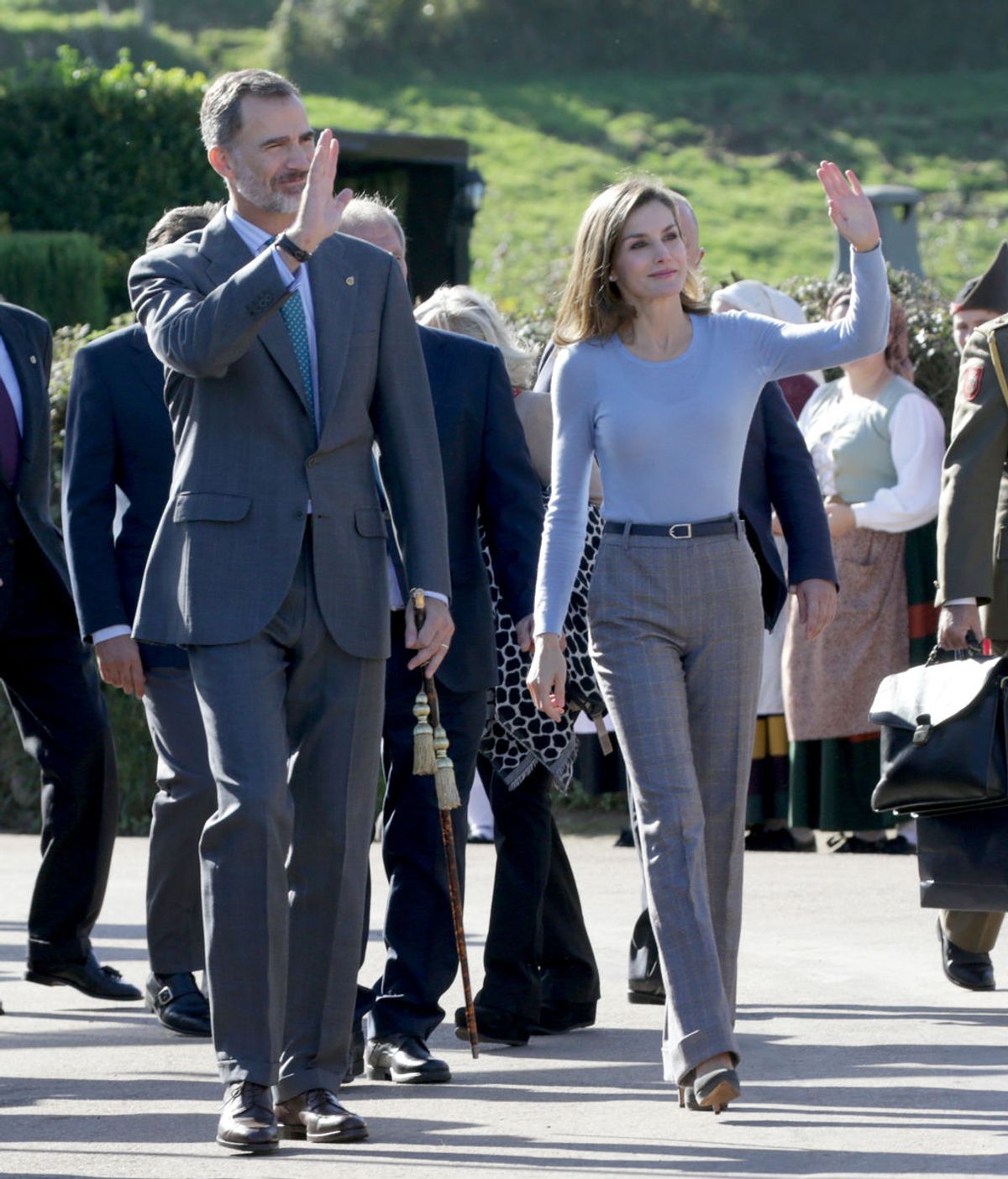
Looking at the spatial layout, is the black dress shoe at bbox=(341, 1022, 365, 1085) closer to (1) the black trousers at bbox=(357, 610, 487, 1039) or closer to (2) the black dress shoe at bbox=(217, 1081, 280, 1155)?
(1) the black trousers at bbox=(357, 610, 487, 1039)

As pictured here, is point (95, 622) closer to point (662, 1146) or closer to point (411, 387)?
point (411, 387)

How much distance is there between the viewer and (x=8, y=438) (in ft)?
20.9

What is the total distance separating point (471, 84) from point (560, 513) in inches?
2121

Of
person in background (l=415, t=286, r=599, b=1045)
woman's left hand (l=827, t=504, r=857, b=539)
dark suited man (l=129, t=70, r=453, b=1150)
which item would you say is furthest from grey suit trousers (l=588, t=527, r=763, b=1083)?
woman's left hand (l=827, t=504, r=857, b=539)

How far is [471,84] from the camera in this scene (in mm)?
57438

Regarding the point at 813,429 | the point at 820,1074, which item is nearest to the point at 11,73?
the point at 813,429

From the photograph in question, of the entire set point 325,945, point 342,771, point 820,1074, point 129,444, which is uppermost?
point 129,444

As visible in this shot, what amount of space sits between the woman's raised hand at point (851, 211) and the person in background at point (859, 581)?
403 cm

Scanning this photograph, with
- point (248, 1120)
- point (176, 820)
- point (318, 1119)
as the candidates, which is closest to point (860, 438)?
point (176, 820)

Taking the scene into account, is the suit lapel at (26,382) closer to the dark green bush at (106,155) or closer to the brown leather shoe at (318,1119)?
the brown leather shoe at (318,1119)

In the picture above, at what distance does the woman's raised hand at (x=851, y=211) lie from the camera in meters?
4.62

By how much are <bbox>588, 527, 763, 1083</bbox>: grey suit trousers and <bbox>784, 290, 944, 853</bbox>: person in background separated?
3887 millimetres

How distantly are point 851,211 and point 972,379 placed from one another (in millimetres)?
1795

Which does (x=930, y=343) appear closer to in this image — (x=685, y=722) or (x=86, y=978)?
(x=86, y=978)
